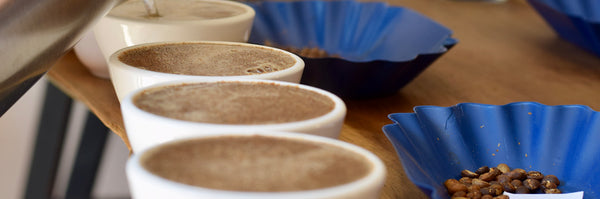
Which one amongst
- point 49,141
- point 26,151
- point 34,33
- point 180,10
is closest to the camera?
point 34,33

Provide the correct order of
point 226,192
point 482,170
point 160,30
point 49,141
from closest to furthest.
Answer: point 226,192
point 482,170
point 160,30
point 49,141

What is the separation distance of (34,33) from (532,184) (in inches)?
21.5

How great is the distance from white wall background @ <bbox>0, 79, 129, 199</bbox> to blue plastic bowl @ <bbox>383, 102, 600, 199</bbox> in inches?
91.8

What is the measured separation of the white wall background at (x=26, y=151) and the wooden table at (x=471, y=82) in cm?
185

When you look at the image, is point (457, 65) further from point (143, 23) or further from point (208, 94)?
point (208, 94)

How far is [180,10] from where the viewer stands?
3.27 ft

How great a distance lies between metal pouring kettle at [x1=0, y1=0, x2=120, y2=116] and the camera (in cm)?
61

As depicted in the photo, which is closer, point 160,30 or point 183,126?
point 183,126

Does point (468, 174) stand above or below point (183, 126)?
below

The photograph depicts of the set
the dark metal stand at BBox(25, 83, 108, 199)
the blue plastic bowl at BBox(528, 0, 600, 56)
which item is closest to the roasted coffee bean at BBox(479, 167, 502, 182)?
the blue plastic bowl at BBox(528, 0, 600, 56)

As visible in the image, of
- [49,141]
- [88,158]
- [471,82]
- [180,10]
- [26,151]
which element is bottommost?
[26,151]

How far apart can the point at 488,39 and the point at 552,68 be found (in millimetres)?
282

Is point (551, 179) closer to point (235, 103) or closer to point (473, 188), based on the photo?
point (473, 188)

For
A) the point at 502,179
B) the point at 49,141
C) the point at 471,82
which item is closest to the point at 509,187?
the point at 502,179
